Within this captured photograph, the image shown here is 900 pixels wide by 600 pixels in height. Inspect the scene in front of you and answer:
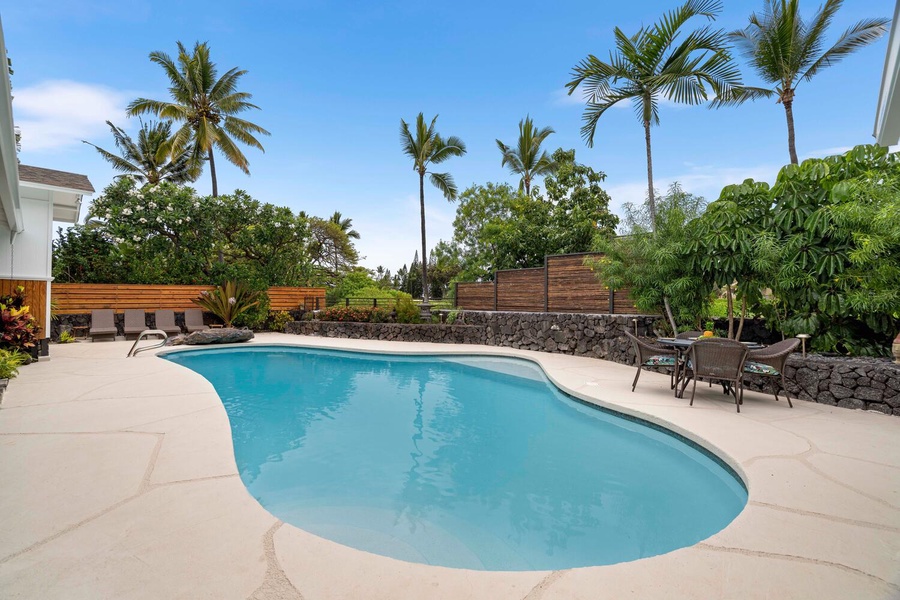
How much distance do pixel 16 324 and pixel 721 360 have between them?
11.0 m

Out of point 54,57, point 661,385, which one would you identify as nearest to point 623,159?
point 661,385

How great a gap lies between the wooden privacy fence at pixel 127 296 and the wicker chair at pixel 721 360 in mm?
15092

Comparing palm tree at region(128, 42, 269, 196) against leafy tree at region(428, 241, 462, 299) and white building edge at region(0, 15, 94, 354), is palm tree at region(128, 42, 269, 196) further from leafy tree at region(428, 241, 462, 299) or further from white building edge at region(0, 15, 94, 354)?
leafy tree at region(428, 241, 462, 299)

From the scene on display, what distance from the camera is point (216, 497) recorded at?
2781mm

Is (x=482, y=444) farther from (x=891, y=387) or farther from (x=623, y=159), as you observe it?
(x=623, y=159)

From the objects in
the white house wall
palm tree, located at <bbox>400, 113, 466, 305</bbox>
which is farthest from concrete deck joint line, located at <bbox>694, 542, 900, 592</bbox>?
palm tree, located at <bbox>400, 113, 466, 305</bbox>

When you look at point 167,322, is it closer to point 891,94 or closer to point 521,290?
point 521,290

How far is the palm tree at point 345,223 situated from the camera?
35.8 metres

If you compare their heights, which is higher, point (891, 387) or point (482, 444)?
point (891, 387)

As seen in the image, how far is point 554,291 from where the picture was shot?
12273 mm

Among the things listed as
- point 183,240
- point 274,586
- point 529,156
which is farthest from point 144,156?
point 274,586

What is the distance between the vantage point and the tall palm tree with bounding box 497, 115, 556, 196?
913 inches

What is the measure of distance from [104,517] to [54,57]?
14.1 meters

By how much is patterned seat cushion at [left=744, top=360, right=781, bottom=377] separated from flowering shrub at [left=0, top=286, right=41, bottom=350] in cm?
1139
